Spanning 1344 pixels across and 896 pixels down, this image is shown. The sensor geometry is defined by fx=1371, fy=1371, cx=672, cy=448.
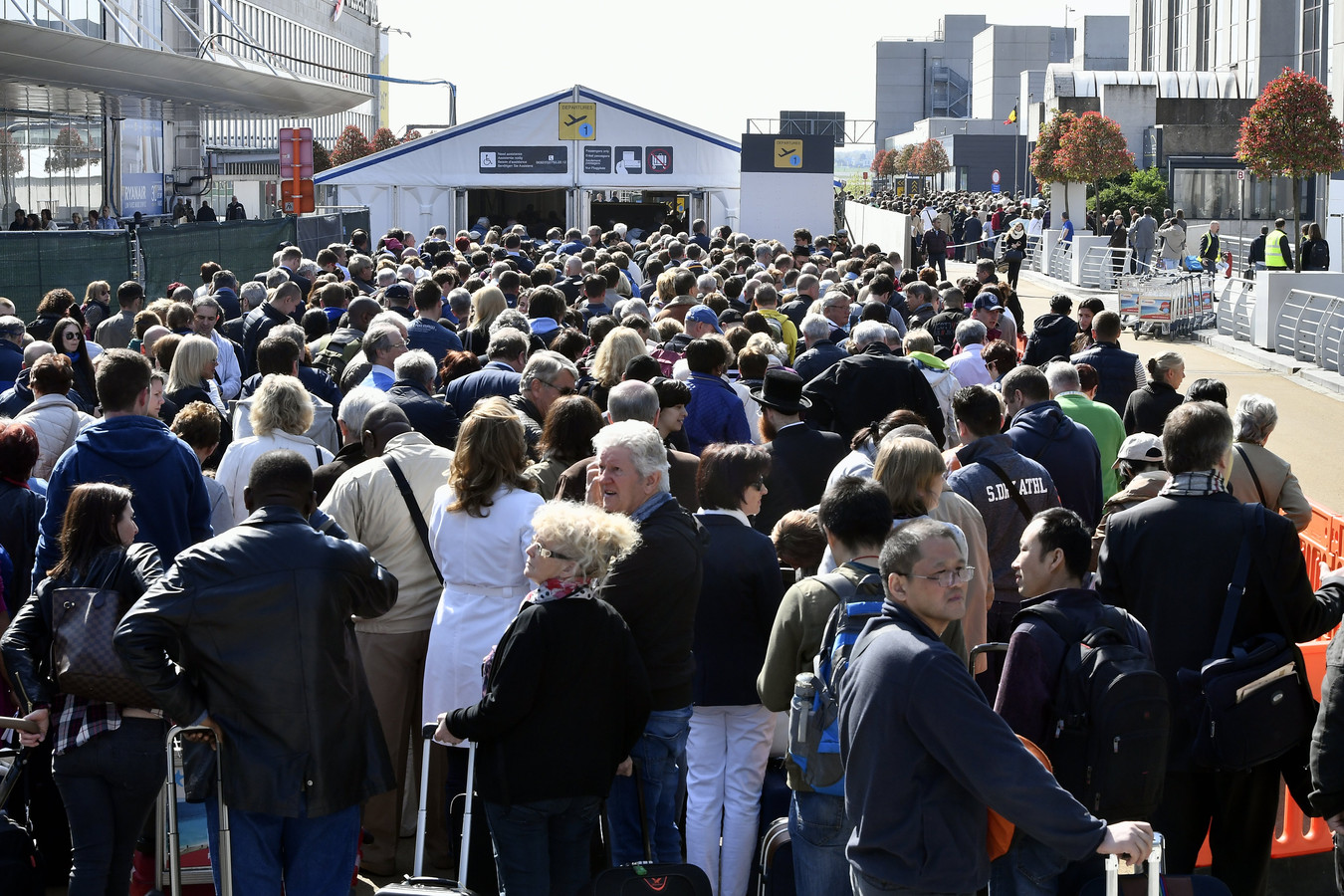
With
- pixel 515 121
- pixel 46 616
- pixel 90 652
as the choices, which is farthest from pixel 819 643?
pixel 515 121

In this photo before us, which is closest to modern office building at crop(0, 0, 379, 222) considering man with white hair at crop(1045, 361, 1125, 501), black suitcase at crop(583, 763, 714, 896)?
man with white hair at crop(1045, 361, 1125, 501)

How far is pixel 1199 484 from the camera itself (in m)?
5.02

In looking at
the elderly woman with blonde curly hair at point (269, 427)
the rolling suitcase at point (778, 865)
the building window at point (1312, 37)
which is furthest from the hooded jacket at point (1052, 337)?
the building window at point (1312, 37)

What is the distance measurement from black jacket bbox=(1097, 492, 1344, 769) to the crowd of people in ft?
0.04

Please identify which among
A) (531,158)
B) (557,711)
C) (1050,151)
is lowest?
(557,711)

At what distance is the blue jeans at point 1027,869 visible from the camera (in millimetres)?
4023

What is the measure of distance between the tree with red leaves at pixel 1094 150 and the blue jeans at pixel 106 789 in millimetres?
37154

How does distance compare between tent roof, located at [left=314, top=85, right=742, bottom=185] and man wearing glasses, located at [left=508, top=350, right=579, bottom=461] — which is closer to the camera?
man wearing glasses, located at [left=508, top=350, right=579, bottom=461]

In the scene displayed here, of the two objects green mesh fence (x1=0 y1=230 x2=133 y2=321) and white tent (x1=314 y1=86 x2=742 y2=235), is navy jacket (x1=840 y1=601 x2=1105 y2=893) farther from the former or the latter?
white tent (x1=314 y1=86 x2=742 y2=235)

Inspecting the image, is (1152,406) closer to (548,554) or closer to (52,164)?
(548,554)

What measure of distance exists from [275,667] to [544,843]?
1.00 m

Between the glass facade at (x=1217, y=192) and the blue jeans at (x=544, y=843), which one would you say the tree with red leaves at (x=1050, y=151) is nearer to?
the glass facade at (x=1217, y=192)

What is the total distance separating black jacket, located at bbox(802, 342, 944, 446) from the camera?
335 inches

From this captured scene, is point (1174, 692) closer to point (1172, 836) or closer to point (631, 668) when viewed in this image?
point (1172, 836)
